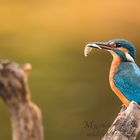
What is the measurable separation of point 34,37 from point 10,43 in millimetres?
1046

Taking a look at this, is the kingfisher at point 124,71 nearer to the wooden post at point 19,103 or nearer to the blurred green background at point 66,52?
the blurred green background at point 66,52

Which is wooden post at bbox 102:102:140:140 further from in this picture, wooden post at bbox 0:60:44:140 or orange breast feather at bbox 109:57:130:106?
orange breast feather at bbox 109:57:130:106

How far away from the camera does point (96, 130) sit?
A: 295 centimetres

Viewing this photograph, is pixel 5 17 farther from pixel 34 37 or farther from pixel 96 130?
pixel 96 130

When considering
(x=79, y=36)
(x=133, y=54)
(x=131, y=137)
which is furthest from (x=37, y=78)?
(x=131, y=137)

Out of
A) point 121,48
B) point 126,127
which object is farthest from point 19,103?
point 121,48

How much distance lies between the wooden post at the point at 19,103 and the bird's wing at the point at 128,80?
1.08 meters

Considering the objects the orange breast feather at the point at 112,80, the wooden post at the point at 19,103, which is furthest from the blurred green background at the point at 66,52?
the wooden post at the point at 19,103

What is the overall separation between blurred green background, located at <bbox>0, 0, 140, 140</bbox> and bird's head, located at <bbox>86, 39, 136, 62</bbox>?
0.88 ft

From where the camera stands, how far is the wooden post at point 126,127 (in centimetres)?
220

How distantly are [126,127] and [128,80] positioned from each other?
806 millimetres

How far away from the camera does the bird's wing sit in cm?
295

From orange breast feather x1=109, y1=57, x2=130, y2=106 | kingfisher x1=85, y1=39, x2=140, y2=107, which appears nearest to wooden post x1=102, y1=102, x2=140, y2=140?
kingfisher x1=85, y1=39, x2=140, y2=107

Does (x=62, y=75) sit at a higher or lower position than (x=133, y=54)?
lower
